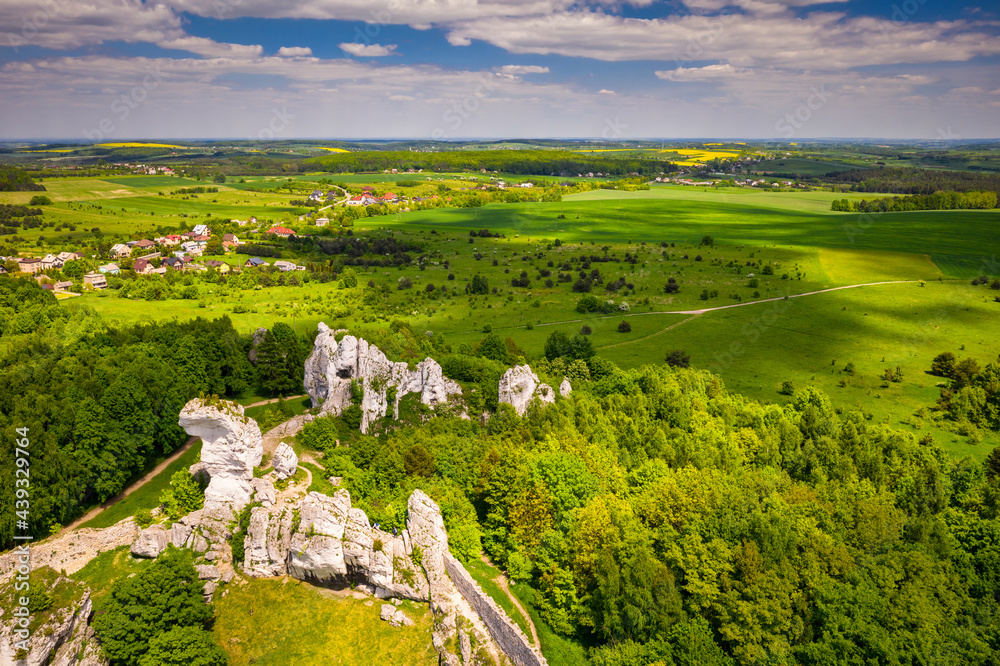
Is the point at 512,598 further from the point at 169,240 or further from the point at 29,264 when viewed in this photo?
the point at 169,240

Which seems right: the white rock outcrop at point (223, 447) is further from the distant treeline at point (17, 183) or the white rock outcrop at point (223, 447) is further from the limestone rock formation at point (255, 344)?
the distant treeline at point (17, 183)

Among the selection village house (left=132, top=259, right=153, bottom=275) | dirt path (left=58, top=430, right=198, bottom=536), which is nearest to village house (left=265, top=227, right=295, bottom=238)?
village house (left=132, top=259, right=153, bottom=275)

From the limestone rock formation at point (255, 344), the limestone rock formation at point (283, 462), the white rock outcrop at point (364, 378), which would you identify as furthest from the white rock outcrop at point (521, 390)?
the limestone rock formation at point (255, 344)

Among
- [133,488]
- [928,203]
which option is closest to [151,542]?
[133,488]

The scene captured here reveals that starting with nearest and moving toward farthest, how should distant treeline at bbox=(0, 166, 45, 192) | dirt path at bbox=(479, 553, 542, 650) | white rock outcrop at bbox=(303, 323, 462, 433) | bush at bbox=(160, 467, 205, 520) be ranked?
dirt path at bbox=(479, 553, 542, 650)
bush at bbox=(160, 467, 205, 520)
white rock outcrop at bbox=(303, 323, 462, 433)
distant treeline at bbox=(0, 166, 45, 192)

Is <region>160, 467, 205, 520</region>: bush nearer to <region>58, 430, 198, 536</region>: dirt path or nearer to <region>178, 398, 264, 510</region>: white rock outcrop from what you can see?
<region>178, 398, 264, 510</region>: white rock outcrop

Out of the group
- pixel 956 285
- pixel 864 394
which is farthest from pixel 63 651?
pixel 956 285
